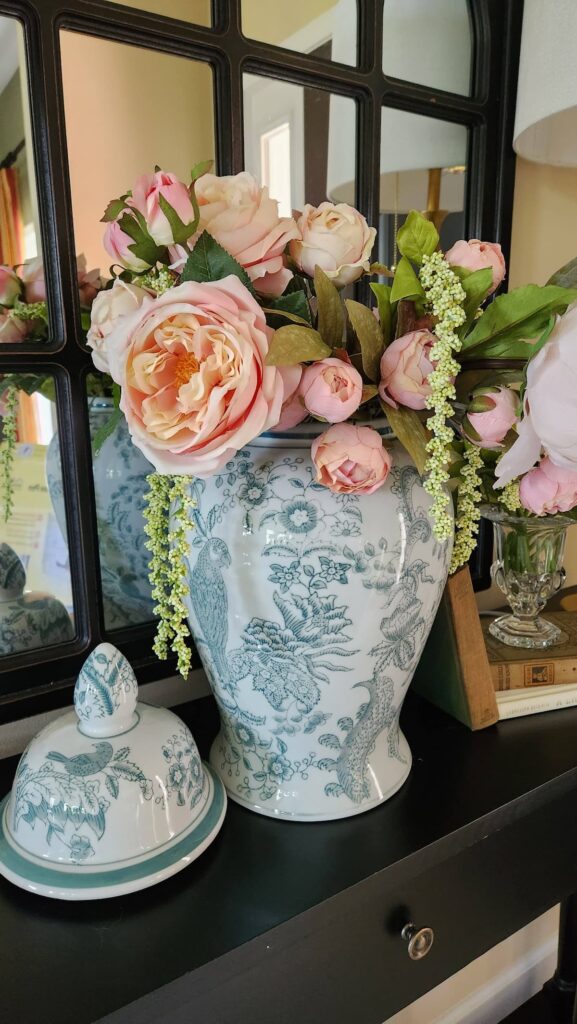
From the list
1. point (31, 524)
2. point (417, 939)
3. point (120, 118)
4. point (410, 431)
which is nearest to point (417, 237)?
point (410, 431)

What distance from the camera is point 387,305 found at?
0.56 meters

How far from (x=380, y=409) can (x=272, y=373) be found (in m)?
0.16

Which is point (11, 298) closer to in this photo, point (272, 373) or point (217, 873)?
point (272, 373)

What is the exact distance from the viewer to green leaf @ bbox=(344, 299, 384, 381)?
532 millimetres

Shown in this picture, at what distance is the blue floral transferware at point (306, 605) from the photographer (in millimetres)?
549

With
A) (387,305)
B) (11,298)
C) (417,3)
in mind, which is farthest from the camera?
(417,3)

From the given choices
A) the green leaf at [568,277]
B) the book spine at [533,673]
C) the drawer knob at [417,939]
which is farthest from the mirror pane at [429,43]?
the drawer knob at [417,939]

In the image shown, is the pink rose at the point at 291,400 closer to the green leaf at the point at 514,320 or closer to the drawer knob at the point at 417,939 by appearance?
the green leaf at the point at 514,320

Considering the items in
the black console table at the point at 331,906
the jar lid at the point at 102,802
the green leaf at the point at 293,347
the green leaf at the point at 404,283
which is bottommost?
the black console table at the point at 331,906

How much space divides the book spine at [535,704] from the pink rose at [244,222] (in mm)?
564

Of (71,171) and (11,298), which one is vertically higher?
(71,171)

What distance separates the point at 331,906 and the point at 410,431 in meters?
0.38

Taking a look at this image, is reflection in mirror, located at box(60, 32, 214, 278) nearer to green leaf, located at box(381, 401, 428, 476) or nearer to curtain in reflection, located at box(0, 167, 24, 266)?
curtain in reflection, located at box(0, 167, 24, 266)

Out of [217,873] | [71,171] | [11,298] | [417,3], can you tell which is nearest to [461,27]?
[417,3]
